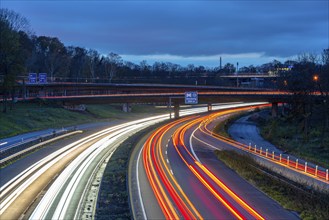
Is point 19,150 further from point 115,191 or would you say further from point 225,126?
point 225,126

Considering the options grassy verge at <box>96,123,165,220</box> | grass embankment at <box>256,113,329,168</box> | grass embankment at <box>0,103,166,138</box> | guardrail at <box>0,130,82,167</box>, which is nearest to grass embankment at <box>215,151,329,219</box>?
grassy verge at <box>96,123,165,220</box>

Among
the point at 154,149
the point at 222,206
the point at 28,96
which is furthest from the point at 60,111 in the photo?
the point at 222,206

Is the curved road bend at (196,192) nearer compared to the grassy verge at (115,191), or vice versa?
the curved road bend at (196,192)

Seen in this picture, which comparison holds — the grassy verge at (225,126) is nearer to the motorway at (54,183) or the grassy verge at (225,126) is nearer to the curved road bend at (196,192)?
the motorway at (54,183)

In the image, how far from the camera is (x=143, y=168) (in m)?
44.8

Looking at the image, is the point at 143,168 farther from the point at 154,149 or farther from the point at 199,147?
the point at 199,147

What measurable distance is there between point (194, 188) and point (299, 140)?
5097 cm

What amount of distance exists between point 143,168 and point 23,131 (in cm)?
3855

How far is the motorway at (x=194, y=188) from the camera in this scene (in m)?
26.8

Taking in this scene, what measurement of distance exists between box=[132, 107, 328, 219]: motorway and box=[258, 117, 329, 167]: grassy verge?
721 centimetres

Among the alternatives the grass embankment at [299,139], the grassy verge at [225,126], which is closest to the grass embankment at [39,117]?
the grassy verge at [225,126]

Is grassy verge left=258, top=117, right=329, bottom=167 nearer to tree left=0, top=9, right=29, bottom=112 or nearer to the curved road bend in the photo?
the curved road bend

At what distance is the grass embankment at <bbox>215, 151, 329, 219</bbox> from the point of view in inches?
1016

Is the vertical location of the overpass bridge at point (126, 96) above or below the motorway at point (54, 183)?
above
